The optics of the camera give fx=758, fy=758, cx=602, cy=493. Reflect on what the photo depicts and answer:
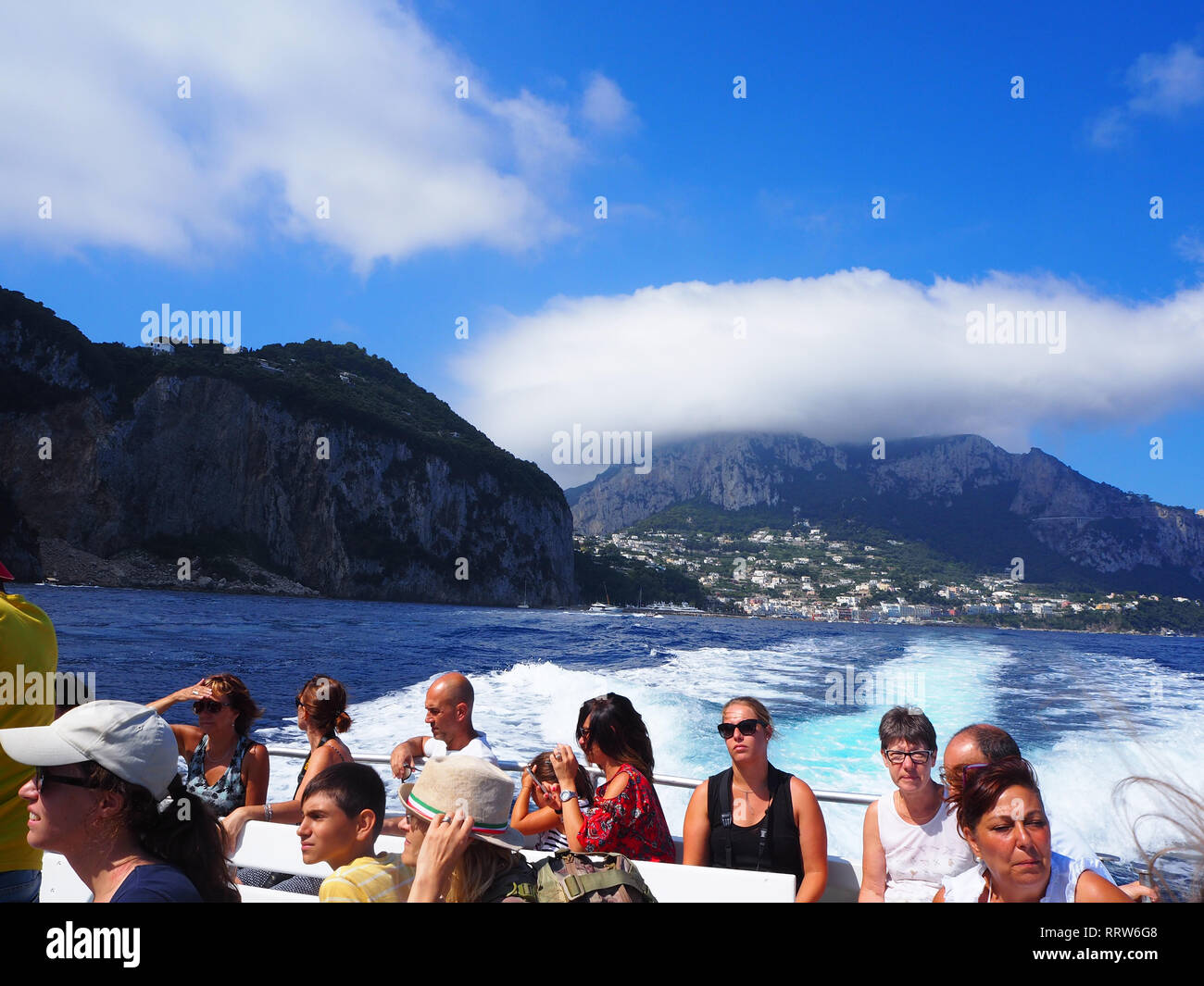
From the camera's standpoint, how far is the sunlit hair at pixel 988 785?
2182 mm

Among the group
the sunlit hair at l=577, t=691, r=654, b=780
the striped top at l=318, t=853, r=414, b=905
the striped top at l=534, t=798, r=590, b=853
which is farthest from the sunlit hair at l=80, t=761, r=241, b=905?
the striped top at l=534, t=798, r=590, b=853

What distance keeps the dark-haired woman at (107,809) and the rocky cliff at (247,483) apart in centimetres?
7303

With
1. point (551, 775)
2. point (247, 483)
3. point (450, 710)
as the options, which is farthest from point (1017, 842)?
point (247, 483)

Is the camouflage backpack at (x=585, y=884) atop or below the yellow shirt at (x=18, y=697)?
below

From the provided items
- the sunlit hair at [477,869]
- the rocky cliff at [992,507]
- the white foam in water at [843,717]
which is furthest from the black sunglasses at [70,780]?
the rocky cliff at [992,507]

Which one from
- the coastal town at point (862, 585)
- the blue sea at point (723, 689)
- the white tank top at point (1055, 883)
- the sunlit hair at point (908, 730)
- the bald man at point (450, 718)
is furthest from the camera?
the coastal town at point (862, 585)

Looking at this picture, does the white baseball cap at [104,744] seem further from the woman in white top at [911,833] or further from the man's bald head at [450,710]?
the woman in white top at [911,833]

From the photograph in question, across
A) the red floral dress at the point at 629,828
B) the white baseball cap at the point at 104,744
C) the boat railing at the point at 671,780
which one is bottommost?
the boat railing at the point at 671,780

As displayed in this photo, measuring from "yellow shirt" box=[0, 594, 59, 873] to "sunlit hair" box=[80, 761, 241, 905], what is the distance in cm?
72

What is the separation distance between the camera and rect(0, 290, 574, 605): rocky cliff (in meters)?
69.4

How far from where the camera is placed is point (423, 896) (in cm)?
197

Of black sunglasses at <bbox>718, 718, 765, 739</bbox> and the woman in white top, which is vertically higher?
black sunglasses at <bbox>718, 718, 765, 739</bbox>

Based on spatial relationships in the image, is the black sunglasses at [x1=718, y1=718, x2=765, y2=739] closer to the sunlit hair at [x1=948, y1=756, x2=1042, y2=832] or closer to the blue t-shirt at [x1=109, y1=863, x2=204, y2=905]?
the sunlit hair at [x1=948, y1=756, x2=1042, y2=832]
